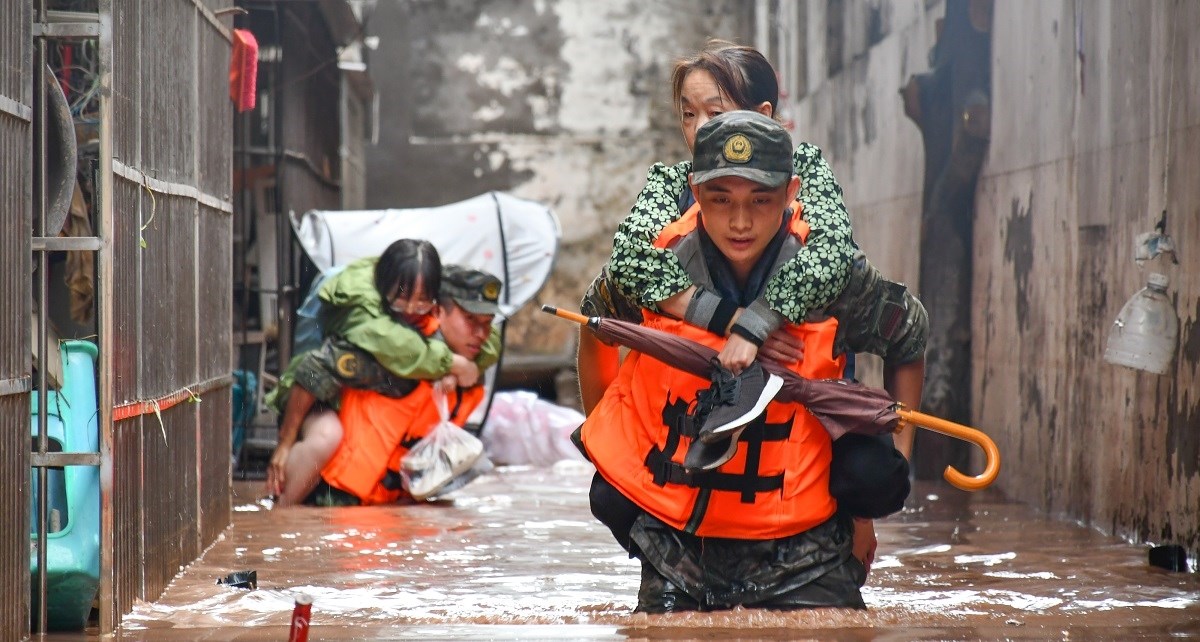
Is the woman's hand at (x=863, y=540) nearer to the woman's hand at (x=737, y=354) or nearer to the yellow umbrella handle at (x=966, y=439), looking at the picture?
the yellow umbrella handle at (x=966, y=439)

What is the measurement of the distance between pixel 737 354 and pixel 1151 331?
258 cm

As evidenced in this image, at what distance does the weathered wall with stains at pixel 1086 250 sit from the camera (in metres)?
5.90

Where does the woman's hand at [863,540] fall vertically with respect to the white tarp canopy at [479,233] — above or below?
below

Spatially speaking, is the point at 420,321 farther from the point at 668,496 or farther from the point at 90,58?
the point at 668,496

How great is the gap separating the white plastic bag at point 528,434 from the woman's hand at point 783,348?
614cm

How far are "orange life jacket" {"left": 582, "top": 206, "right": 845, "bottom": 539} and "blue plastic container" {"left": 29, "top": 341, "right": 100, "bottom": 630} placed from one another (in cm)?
158

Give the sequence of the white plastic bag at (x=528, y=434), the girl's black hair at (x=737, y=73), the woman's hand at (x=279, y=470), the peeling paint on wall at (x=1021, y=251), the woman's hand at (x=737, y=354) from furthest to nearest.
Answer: the white plastic bag at (x=528, y=434) < the peeling paint on wall at (x=1021, y=251) < the woman's hand at (x=279, y=470) < the girl's black hair at (x=737, y=73) < the woman's hand at (x=737, y=354)

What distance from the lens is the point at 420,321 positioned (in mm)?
8227

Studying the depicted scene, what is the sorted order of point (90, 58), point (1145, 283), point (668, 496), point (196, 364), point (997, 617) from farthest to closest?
point (90, 58) → point (1145, 283) → point (196, 364) → point (997, 617) → point (668, 496)

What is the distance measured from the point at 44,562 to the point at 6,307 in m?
0.80

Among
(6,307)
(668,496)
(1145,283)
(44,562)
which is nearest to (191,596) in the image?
(44,562)

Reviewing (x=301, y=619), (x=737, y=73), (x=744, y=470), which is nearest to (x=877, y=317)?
(x=744, y=470)

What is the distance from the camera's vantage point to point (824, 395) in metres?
3.98

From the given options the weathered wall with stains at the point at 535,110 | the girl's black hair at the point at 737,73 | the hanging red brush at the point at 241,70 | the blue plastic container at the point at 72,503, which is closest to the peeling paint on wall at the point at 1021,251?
the girl's black hair at the point at 737,73
